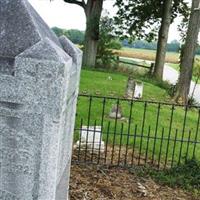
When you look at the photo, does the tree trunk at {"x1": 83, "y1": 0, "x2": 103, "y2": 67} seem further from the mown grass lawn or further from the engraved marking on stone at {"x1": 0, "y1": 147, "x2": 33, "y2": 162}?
the engraved marking on stone at {"x1": 0, "y1": 147, "x2": 33, "y2": 162}

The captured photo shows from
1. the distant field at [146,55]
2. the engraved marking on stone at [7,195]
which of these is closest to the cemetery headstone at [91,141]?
the engraved marking on stone at [7,195]

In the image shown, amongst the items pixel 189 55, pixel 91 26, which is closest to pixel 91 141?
pixel 189 55

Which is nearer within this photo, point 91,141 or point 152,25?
point 91,141

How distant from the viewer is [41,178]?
144 inches

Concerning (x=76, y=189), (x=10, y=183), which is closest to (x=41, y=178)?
(x=10, y=183)

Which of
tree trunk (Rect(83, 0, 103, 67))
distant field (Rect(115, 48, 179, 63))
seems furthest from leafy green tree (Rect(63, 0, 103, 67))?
distant field (Rect(115, 48, 179, 63))

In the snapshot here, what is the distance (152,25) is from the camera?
2877 centimetres

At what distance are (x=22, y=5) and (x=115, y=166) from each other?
4.12 metres

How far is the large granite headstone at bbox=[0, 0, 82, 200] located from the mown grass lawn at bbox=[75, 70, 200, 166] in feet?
11.5

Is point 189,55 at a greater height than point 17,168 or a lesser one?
greater

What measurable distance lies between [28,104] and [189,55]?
13046 millimetres

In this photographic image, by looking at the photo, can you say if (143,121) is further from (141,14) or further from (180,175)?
(141,14)

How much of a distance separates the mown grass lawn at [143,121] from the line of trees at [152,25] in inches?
60.1

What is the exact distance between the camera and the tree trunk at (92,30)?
78.1 feet
